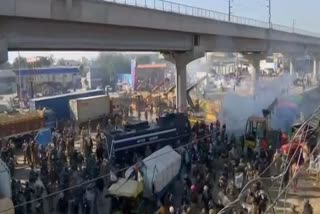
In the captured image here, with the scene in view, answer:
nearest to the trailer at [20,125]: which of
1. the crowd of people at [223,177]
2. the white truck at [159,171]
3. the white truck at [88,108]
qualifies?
the white truck at [88,108]

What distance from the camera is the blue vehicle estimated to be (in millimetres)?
16656

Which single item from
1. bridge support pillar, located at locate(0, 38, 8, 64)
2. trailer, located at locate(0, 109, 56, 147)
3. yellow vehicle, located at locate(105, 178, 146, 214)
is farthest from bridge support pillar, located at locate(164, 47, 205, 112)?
yellow vehicle, located at locate(105, 178, 146, 214)

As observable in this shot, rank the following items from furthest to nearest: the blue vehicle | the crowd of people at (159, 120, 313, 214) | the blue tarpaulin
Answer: the blue tarpaulin → the blue vehicle → the crowd of people at (159, 120, 313, 214)

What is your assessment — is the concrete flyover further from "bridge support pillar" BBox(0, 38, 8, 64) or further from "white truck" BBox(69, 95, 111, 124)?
"white truck" BBox(69, 95, 111, 124)

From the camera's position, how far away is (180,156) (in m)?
14.5

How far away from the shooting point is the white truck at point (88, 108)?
2661cm

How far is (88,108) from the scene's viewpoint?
27172 millimetres

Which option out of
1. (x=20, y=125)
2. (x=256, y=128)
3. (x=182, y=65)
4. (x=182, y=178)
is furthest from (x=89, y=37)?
(x=182, y=65)

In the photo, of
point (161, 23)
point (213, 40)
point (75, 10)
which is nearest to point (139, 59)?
point (213, 40)

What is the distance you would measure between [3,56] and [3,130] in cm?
807

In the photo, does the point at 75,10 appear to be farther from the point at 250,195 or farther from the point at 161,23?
the point at 250,195

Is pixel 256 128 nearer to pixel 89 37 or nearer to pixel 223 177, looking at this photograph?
pixel 223 177

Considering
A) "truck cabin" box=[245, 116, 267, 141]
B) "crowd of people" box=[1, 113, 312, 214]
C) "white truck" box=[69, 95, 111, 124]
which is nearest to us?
"crowd of people" box=[1, 113, 312, 214]

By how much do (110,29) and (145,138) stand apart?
540 centimetres
